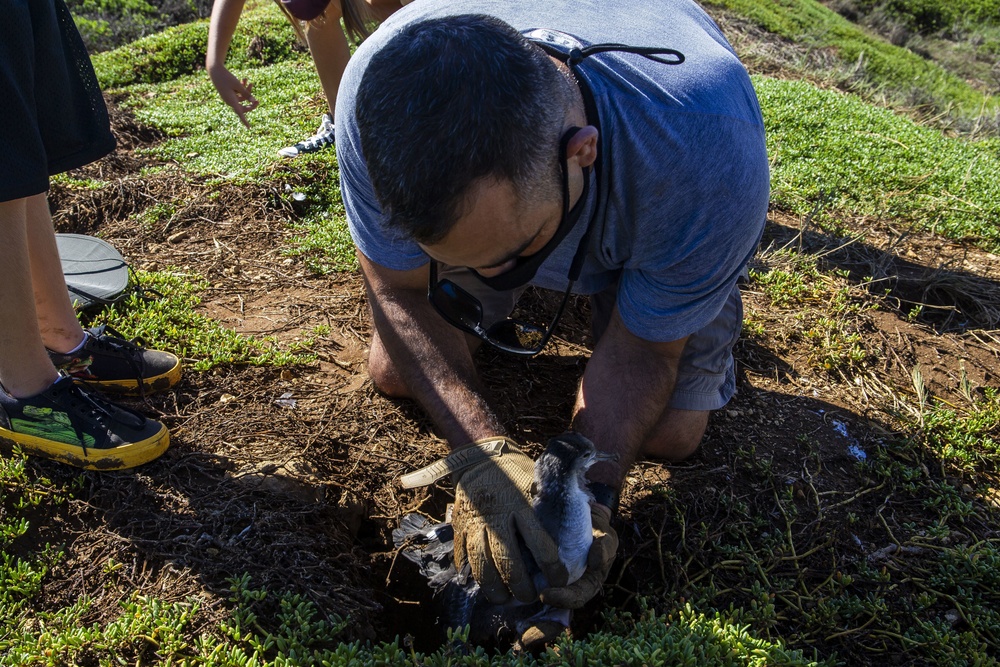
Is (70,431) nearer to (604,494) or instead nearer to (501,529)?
(501,529)

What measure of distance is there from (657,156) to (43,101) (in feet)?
6.68

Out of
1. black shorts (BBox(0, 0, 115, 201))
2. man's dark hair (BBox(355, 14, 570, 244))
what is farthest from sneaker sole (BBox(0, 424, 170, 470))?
man's dark hair (BBox(355, 14, 570, 244))

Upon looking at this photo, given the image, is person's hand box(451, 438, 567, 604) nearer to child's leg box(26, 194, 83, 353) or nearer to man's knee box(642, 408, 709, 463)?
man's knee box(642, 408, 709, 463)

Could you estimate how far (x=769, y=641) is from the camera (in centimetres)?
209

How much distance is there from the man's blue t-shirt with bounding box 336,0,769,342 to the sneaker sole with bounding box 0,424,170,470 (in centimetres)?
111

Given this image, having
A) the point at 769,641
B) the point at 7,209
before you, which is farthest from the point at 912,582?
the point at 7,209

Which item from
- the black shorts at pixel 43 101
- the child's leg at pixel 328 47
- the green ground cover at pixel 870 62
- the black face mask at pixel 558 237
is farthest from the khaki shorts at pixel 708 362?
the green ground cover at pixel 870 62

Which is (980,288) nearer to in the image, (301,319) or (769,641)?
(769,641)

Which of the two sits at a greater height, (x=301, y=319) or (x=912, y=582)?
(x=301, y=319)

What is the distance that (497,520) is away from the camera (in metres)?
2.03

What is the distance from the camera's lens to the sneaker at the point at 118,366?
2.68 metres

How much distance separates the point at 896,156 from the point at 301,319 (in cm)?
460

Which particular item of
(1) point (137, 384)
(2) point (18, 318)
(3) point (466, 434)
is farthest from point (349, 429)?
(2) point (18, 318)

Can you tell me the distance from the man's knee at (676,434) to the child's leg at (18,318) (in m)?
2.18
